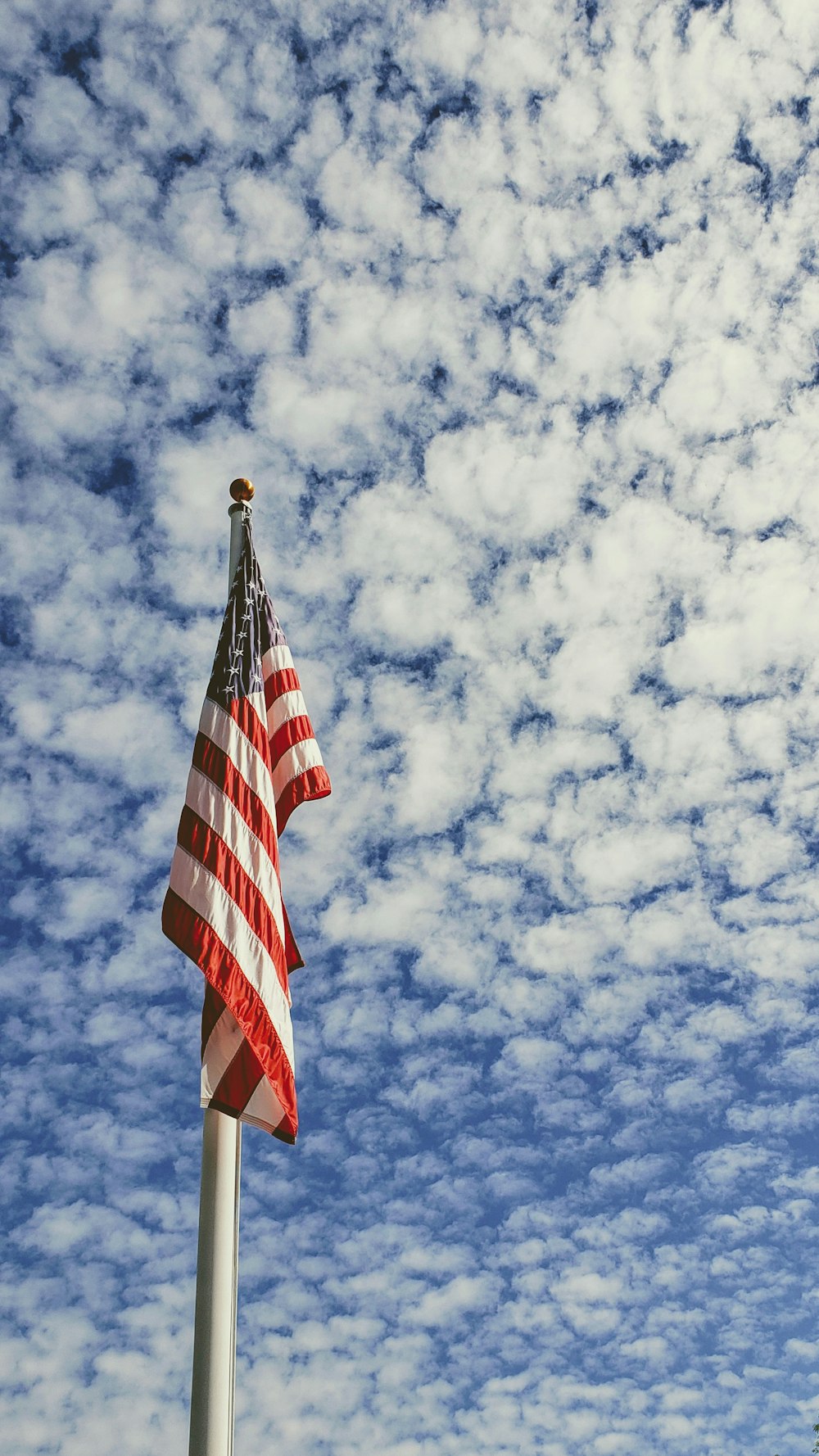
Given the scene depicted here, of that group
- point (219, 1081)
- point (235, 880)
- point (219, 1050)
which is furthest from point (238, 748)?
point (219, 1081)

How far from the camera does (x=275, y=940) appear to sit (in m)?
10.4

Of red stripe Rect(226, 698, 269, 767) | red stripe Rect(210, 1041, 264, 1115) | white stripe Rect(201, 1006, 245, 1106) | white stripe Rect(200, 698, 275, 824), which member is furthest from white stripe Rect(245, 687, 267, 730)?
red stripe Rect(210, 1041, 264, 1115)

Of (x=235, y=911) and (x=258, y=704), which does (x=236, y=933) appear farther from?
(x=258, y=704)

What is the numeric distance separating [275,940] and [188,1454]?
11.9 feet

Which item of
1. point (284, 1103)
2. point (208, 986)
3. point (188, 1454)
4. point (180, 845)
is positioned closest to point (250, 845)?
point (180, 845)

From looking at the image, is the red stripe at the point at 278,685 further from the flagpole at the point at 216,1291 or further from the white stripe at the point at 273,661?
the flagpole at the point at 216,1291

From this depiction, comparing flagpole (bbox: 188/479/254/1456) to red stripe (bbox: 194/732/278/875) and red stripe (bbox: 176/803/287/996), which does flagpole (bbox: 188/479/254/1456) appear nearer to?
red stripe (bbox: 176/803/287/996)

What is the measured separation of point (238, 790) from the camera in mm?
10859

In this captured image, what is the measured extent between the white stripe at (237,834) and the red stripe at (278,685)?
163 cm

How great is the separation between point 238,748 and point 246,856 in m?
1.05

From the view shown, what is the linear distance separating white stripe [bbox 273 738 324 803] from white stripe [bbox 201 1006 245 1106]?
275 centimetres

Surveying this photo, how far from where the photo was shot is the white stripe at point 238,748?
36.1 feet

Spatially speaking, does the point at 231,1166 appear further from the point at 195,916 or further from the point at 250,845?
the point at 250,845

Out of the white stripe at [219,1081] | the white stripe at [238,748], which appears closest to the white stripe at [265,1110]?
the white stripe at [219,1081]
